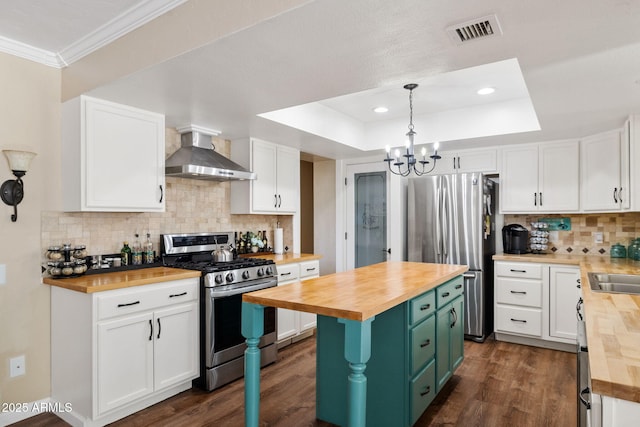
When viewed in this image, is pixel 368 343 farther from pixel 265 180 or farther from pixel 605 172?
pixel 605 172

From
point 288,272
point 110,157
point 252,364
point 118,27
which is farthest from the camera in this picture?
point 288,272

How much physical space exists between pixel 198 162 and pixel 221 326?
1362mm

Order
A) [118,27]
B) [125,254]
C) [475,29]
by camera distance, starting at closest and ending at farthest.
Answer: [475,29] → [118,27] → [125,254]

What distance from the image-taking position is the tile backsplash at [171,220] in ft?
9.09

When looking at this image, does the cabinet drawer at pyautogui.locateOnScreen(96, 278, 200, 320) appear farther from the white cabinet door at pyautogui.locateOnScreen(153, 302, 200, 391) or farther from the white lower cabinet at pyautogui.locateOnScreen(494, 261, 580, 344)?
the white lower cabinet at pyautogui.locateOnScreen(494, 261, 580, 344)

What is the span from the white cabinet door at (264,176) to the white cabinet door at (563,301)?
2967mm

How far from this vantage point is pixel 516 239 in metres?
4.23

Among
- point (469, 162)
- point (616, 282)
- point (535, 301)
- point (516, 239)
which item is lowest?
point (535, 301)

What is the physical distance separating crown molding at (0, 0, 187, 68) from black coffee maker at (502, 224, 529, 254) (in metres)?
3.91

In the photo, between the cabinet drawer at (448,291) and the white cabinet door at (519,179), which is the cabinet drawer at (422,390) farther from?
the white cabinet door at (519,179)

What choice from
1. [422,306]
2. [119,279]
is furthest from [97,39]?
[422,306]

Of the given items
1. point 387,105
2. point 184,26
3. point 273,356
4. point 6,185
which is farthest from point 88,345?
point 387,105

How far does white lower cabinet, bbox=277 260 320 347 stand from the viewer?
376cm

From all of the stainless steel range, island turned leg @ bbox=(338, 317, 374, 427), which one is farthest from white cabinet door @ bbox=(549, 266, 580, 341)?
island turned leg @ bbox=(338, 317, 374, 427)
